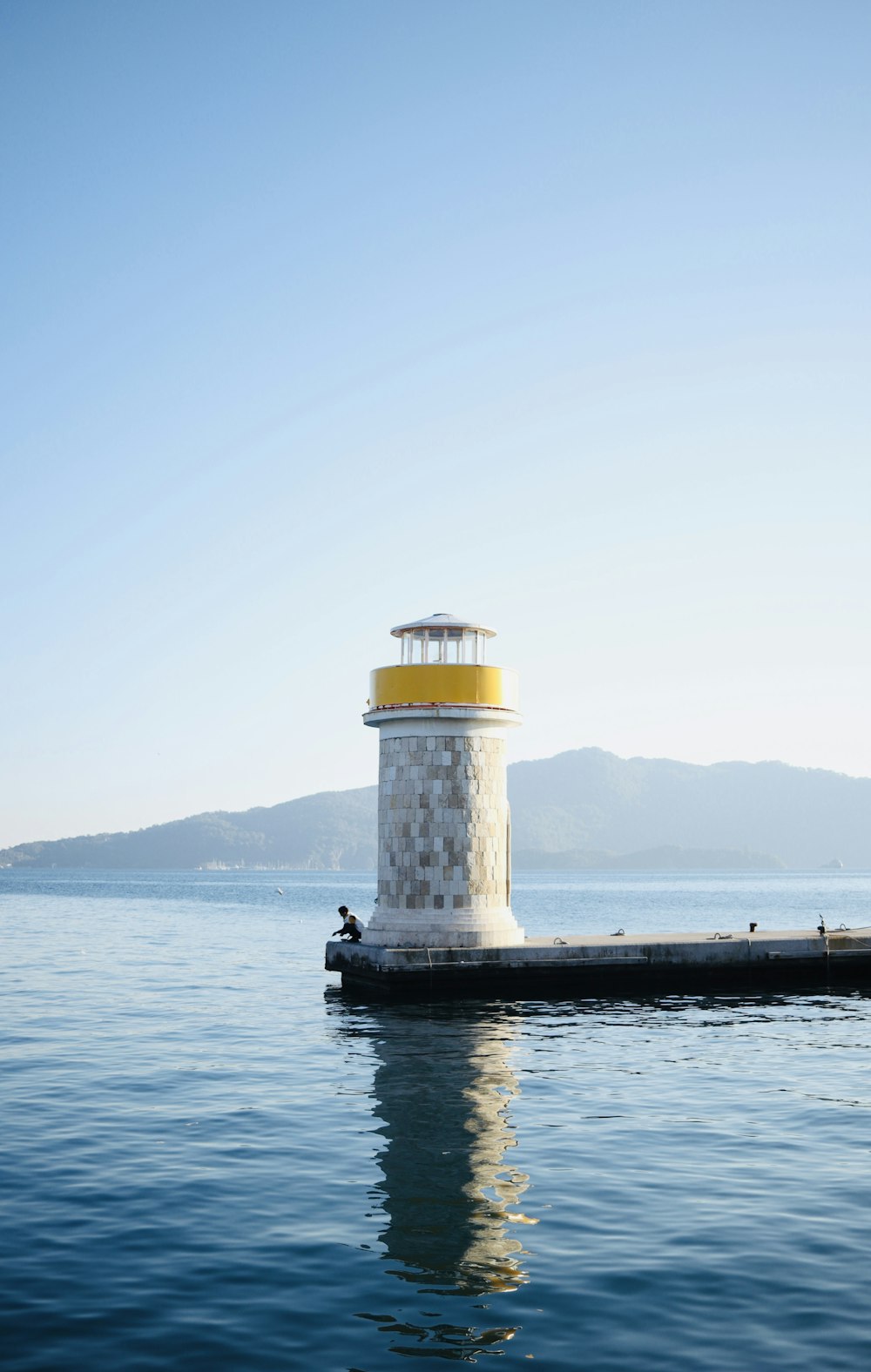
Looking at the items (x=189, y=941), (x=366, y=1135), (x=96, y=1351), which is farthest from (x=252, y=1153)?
(x=189, y=941)

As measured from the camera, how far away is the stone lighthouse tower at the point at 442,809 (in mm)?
33531

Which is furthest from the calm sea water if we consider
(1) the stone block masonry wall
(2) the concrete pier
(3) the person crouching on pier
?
(3) the person crouching on pier

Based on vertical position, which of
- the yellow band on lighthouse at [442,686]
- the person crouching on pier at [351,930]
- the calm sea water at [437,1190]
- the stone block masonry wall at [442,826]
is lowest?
the calm sea water at [437,1190]

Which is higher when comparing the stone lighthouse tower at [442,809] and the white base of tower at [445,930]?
the stone lighthouse tower at [442,809]

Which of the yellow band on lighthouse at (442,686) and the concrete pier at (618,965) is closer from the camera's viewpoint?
the concrete pier at (618,965)

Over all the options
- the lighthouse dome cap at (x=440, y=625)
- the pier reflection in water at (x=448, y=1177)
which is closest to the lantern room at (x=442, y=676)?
the lighthouse dome cap at (x=440, y=625)

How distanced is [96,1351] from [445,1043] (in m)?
16.2

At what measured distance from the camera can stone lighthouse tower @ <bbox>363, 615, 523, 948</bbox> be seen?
110ft

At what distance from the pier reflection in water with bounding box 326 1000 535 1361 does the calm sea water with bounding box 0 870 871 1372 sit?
0.05 meters

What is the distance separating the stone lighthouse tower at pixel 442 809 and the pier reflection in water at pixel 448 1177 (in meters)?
6.06

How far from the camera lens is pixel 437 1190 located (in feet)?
A: 48.2

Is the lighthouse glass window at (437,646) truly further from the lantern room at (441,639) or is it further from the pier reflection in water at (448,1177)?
the pier reflection in water at (448,1177)

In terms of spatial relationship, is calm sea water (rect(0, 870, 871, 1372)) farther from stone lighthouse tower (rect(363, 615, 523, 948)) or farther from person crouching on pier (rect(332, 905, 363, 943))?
person crouching on pier (rect(332, 905, 363, 943))

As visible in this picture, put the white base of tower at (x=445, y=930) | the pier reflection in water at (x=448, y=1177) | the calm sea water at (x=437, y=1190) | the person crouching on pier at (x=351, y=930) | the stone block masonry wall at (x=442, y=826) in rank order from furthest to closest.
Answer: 1. the person crouching on pier at (x=351, y=930)
2. the stone block masonry wall at (x=442, y=826)
3. the white base of tower at (x=445, y=930)
4. the pier reflection in water at (x=448, y=1177)
5. the calm sea water at (x=437, y=1190)
